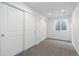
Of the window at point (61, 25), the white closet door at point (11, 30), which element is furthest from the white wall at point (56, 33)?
the white closet door at point (11, 30)

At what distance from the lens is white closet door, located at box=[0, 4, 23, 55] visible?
2760 mm

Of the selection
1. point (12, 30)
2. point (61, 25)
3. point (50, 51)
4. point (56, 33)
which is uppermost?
point (61, 25)

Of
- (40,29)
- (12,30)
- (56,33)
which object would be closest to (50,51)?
(12,30)

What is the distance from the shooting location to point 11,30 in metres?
3.16

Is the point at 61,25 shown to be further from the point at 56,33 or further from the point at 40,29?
the point at 40,29

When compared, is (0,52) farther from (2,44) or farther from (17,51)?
(17,51)

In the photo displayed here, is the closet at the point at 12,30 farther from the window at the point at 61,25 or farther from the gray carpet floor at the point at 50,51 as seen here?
the window at the point at 61,25

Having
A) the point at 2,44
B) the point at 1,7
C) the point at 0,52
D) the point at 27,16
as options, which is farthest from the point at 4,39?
the point at 27,16

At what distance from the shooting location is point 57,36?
8336 millimetres

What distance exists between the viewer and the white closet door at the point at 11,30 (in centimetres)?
276

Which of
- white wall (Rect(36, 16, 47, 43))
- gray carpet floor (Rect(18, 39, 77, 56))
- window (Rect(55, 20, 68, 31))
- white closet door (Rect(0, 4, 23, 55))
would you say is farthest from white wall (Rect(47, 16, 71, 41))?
white closet door (Rect(0, 4, 23, 55))

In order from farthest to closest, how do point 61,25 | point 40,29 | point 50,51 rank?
point 61,25
point 40,29
point 50,51

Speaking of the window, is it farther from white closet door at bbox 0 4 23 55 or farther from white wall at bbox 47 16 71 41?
white closet door at bbox 0 4 23 55

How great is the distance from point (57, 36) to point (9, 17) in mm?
6057
